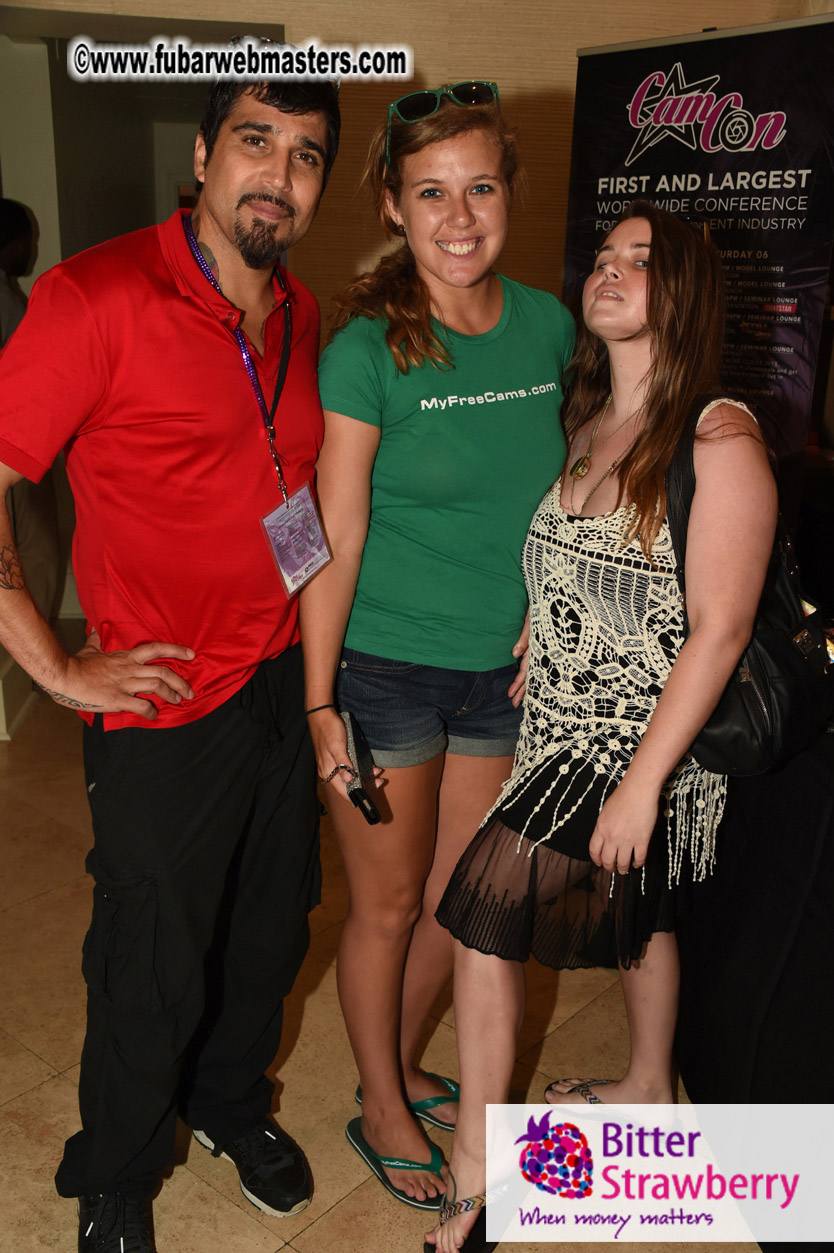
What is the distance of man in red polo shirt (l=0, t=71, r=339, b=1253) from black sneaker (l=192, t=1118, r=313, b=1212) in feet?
0.68

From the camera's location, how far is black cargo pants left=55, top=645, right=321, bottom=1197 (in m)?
1.53

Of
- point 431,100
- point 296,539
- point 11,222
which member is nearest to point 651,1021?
point 296,539

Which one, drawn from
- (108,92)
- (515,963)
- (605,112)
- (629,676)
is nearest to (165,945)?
(515,963)

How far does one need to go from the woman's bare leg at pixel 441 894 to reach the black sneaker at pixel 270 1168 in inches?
11.0

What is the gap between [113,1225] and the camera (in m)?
1.67

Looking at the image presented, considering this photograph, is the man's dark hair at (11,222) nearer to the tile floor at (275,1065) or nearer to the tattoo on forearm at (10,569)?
the tile floor at (275,1065)

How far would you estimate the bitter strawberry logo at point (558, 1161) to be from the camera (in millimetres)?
1854

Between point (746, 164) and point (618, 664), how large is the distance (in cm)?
226

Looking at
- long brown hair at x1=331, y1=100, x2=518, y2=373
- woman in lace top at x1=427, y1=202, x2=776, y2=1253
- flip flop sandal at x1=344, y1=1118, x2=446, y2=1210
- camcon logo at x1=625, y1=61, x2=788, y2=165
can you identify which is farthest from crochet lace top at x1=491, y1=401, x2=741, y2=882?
camcon logo at x1=625, y1=61, x2=788, y2=165

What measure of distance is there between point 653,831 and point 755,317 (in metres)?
2.19

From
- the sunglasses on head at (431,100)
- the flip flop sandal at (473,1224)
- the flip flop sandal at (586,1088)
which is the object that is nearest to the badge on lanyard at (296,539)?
the sunglasses on head at (431,100)

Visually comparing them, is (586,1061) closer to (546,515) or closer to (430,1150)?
(430,1150)

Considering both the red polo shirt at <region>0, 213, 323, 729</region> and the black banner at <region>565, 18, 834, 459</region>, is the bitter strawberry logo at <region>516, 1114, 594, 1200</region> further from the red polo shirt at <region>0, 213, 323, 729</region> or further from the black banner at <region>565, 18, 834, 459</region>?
the black banner at <region>565, 18, 834, 459</region>

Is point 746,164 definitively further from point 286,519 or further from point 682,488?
point 286,519
